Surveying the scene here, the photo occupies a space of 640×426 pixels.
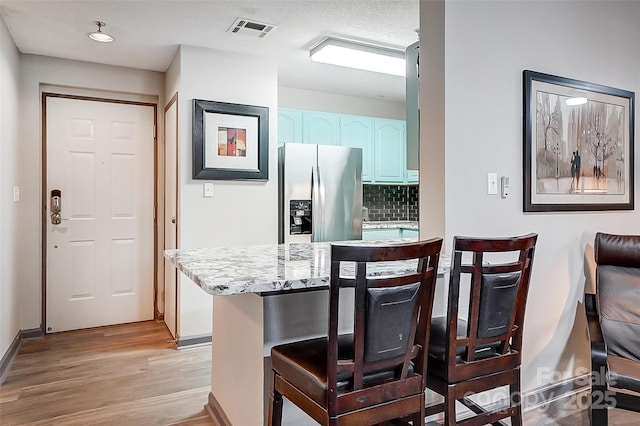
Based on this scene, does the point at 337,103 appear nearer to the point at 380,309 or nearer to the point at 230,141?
the point at 230,141

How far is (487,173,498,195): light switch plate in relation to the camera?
7.09 ft

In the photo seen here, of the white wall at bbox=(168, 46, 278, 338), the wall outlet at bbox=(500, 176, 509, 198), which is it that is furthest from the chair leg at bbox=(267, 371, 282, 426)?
the white wall at bbox=(168, 46, 278, 338)

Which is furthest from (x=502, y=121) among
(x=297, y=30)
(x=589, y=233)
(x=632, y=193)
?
(x=297, y=30)

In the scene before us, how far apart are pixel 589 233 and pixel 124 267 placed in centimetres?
381

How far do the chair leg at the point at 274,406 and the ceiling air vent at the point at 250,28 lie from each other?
2399 mm

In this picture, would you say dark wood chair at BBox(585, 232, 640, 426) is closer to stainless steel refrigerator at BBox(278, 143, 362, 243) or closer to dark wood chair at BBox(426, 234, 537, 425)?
dark wood chair at BBox(426, 234, 537, 425)

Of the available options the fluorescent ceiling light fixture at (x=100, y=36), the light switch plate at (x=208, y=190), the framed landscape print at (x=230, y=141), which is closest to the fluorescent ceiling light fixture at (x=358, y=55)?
the framed landscape print at (x=230, y=141)

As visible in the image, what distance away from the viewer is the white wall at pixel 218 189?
342 centimetres

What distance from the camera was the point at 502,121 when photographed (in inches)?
87.3

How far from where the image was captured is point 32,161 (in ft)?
11.9

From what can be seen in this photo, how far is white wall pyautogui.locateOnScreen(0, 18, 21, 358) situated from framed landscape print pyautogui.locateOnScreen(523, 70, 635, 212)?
3302 millimetres

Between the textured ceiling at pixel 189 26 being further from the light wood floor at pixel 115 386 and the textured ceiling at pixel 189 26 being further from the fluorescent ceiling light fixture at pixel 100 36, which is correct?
the light wood floor at pixel 115 386

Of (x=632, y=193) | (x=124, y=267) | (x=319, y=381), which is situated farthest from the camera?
(x=124, y=267)

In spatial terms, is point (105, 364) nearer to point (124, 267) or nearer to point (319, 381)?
point (124, 267)
